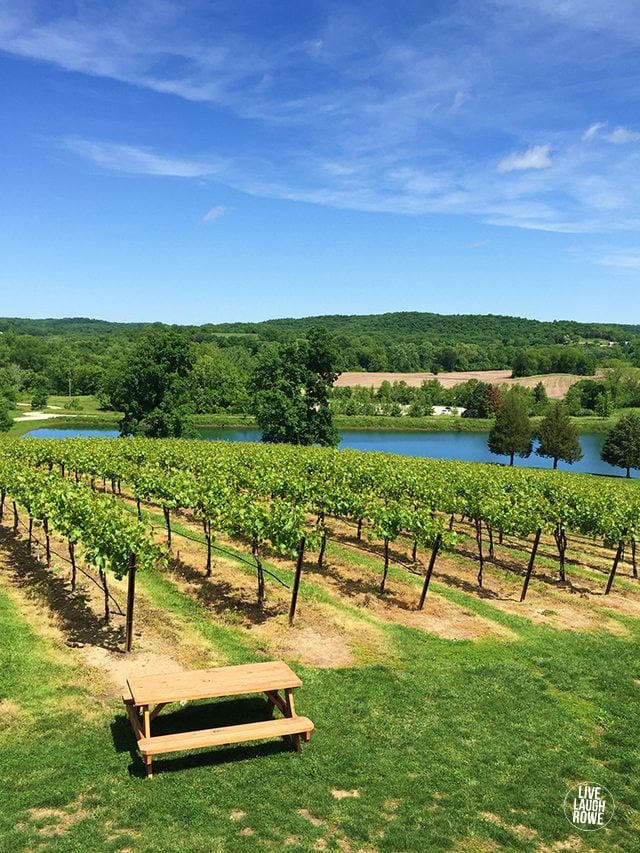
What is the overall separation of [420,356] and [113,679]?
627 feet

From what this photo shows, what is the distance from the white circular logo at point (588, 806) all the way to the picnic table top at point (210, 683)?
4.41 meters

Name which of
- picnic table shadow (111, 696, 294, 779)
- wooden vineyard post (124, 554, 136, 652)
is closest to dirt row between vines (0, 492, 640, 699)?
wooden vineyard post (124, 554, 136, 652)

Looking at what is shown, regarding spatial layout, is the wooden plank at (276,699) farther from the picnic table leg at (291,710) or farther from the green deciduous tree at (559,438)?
the green deciduous tree at (559,438)

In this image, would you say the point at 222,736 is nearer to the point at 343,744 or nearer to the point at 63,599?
the point at 343,744

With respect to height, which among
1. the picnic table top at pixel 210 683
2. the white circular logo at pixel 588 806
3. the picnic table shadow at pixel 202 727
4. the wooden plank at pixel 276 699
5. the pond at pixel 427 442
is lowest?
the pond at pixel 427 442

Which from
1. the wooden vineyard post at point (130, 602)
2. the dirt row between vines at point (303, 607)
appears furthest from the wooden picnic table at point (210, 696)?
the wooden vineyard post at point (130, 602)

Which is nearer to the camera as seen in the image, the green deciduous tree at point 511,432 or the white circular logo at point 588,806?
the white circular logo at point 588,806

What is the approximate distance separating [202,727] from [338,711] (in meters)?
2.53

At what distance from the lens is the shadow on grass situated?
13.9 meters

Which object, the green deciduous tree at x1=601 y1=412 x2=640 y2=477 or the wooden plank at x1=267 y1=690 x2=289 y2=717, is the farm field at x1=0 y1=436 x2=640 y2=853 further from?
the green deciduous tree at x1=601 y1=412 x2=640 y2=477

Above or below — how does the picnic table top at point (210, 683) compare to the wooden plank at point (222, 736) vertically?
above

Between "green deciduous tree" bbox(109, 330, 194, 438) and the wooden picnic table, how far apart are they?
4564 centimetres

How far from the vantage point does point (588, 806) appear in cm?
887

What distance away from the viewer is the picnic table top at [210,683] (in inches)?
373
